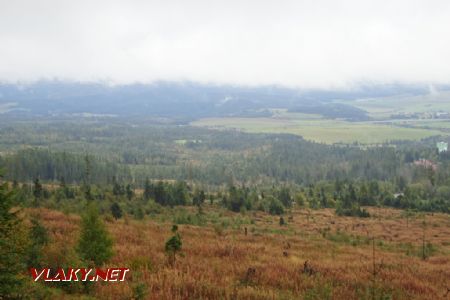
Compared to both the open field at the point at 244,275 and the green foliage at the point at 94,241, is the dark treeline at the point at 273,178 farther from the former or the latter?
the open field at the point at 244,275

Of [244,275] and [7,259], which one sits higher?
[7,259]

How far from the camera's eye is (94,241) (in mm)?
14062

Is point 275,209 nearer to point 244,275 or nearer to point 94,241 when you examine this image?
point 244,275

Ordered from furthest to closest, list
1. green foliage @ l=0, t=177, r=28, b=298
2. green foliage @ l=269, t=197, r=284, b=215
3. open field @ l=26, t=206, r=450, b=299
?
green foliage @ l=269, t=197, r=284, b=215 < open field @ l=26, t=206, r=450, b=299 < green foliage @ l=0, t=177, r=28, b=298

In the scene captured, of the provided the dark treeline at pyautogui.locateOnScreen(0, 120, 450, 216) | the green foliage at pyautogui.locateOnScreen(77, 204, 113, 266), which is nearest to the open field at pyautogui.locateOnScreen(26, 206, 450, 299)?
the green foliage at pyautogui.locateOnScreen(77, 204, 113, 266)

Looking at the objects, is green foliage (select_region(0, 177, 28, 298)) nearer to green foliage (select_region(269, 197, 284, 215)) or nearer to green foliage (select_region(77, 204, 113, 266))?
green foliage (select_region(77, 204, 113, 266))

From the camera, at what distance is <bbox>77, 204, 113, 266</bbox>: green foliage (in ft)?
45.7

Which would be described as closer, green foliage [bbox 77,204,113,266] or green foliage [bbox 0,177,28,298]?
green foliage [bbox 0,177,28,298]

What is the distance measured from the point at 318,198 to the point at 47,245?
72261 millimetres

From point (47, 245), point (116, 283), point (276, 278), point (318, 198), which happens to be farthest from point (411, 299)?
point (318, 198)

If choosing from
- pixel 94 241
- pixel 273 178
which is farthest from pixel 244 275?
pixel 273 178

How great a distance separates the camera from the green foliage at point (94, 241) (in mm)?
13932

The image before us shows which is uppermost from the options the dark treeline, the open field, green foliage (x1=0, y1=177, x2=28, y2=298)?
green foliage (x1=0, y1=177, x2=28, y2=298)

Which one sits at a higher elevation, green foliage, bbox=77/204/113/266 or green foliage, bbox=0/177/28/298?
green foliage, bbox=0/177/28/298
